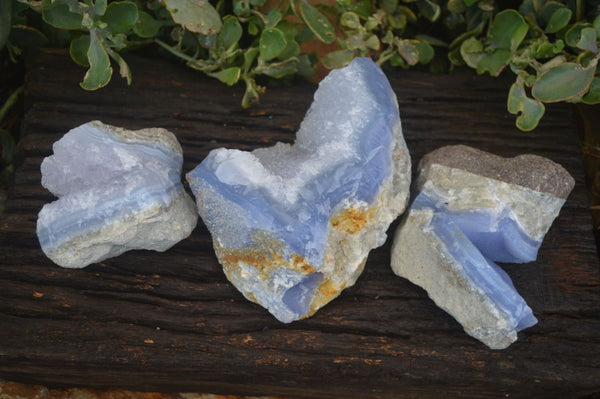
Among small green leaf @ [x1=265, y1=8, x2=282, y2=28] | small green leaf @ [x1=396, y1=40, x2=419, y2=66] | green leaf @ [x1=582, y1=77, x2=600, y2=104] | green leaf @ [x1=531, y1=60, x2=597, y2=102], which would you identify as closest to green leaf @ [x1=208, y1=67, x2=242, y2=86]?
small green leaf @ [x1=265, y1=8, x2=282, y2=28]

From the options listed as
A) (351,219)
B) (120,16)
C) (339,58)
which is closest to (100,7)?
(120,16)

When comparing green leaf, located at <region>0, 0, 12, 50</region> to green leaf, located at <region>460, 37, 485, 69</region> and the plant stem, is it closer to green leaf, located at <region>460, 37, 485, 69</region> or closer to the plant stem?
the plant stem

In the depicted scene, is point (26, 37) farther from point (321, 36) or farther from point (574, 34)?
point (574, 34)

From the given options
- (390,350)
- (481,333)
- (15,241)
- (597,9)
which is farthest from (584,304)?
(15,241)

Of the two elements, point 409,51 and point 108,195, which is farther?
point 409,51

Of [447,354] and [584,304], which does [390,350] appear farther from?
[584,304]

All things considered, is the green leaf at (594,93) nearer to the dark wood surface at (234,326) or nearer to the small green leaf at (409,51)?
the dark wood surface at (234,326)

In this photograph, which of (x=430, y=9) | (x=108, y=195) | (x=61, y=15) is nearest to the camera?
(x=108, y=195)
